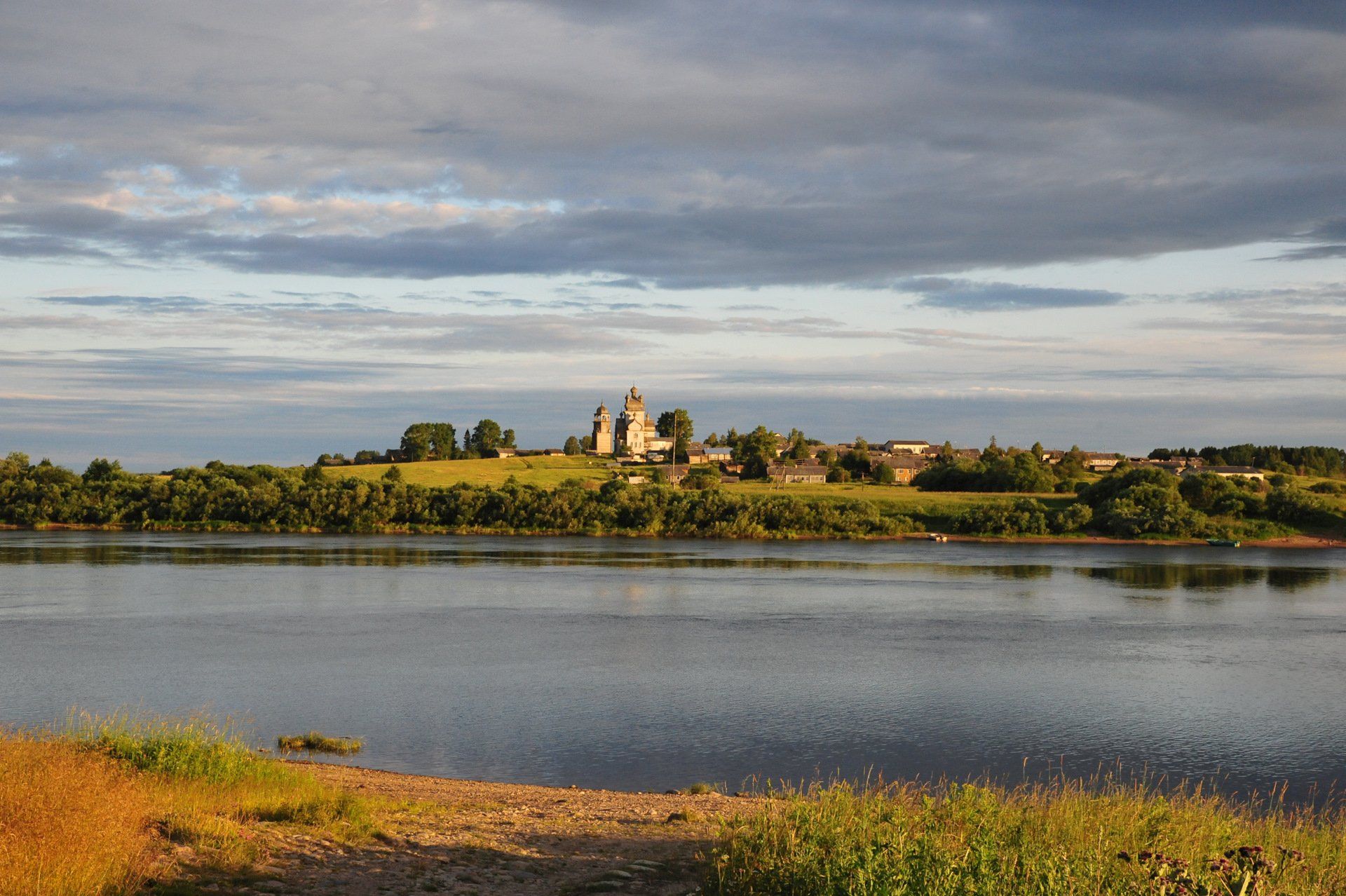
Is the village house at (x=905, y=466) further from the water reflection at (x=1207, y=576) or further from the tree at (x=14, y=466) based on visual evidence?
the tree at (x=14, y=466)

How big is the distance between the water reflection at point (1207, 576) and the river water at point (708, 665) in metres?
0.48

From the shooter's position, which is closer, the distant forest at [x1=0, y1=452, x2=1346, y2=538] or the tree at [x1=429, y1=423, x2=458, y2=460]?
the distant forest at [x1=0, y1=452, x2=1346, y2=538]

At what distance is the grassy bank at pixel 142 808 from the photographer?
9023 millimetres

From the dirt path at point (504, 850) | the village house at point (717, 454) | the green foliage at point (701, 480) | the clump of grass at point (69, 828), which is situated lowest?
the dirt path at point (504, 850)

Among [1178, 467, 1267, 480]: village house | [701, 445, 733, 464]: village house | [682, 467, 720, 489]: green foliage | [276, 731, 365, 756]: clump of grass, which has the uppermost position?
[701, 445, 733, 464]: village house

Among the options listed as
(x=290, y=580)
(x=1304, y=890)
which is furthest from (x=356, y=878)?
(x=290, y=580)

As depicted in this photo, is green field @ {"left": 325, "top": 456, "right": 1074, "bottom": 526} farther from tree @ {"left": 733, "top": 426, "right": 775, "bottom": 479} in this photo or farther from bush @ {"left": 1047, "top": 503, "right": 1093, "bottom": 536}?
tree @ {"left": 733, "top": 426, "right": 775, "bottom": 479}

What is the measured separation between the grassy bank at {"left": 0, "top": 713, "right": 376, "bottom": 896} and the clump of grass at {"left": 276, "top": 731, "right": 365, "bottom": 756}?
4.47 m

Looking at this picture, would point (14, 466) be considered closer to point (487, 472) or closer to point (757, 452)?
point (487, 472)

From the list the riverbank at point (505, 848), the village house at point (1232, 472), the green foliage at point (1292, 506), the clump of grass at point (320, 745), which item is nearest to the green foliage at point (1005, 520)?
the village house at point (1232, 472)

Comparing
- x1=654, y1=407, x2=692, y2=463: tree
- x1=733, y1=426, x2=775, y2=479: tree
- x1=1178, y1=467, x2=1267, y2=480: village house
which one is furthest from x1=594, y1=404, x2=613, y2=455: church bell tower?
x1=1178, y1=467, x2=1267, y2=480: village house

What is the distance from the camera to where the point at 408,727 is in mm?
22453

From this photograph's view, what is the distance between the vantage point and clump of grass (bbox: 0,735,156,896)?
28.5ft

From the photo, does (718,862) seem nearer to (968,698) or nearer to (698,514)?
(968,698)
